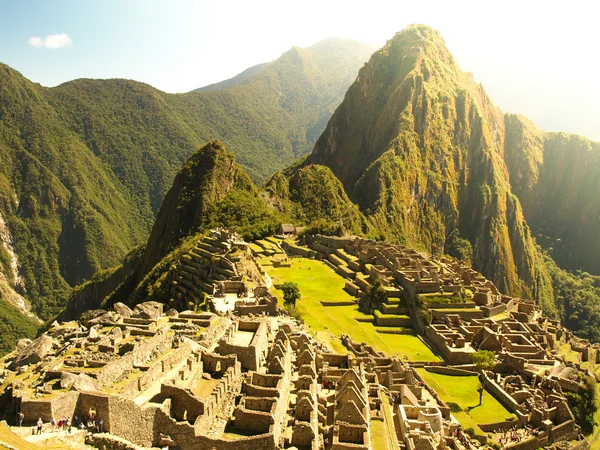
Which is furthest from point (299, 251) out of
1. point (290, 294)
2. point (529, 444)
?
point (529, 444)

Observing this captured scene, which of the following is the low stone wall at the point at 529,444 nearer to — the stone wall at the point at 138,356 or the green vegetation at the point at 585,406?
the green vegetation at the point at 585,406

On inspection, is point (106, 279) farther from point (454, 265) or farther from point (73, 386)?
point (73, 386)

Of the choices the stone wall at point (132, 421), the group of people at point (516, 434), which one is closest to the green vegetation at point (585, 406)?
the group of people at point (516, 434)

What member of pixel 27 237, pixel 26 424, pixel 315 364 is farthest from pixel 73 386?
pixel 27 237

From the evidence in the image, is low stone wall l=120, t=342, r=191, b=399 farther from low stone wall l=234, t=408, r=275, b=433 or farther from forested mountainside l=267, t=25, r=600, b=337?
forested mountainside l=267, t=25, r=600, b=337

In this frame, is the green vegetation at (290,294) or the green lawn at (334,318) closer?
the green lawn at (334,318)
